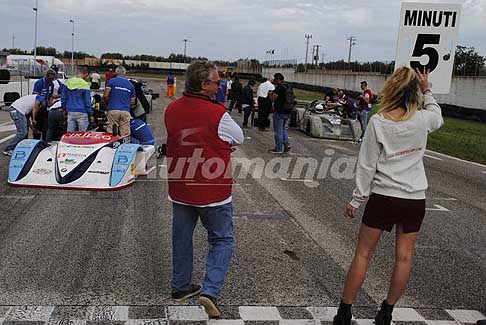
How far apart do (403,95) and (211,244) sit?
1846 mm

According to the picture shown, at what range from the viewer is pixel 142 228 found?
6.71m

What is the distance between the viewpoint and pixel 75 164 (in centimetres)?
887

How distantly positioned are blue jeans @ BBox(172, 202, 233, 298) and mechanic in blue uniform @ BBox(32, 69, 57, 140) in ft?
25.1

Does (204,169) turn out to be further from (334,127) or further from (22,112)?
(334,127)

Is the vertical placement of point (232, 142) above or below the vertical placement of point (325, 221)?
above

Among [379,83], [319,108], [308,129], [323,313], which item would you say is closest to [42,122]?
[323,313]

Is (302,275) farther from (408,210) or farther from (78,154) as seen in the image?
(78,154)

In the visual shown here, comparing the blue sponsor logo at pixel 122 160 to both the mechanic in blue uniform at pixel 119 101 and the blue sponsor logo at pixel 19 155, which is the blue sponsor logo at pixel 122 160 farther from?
the mechanic in blue uniform at pixel 119 101

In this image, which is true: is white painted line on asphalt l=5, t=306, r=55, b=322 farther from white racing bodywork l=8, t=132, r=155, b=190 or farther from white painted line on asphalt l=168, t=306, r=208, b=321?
white racing bodywork l=8, t=132, r=155, b=190

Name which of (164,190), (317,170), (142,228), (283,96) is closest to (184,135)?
(142,228)

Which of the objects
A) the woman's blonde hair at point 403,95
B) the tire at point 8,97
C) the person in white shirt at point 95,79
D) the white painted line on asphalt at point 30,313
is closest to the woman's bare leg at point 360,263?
the woman's blonde hair at point 403,95

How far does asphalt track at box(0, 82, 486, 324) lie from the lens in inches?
189

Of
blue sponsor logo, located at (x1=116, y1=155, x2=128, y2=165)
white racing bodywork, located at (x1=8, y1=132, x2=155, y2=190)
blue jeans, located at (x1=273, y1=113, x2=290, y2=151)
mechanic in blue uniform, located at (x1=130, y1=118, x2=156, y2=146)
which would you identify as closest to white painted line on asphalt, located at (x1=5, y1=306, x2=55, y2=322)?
white racing bodywork, located at (x1=8, y1=132, x2=155, y2=190)

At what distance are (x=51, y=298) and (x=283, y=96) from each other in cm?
953
